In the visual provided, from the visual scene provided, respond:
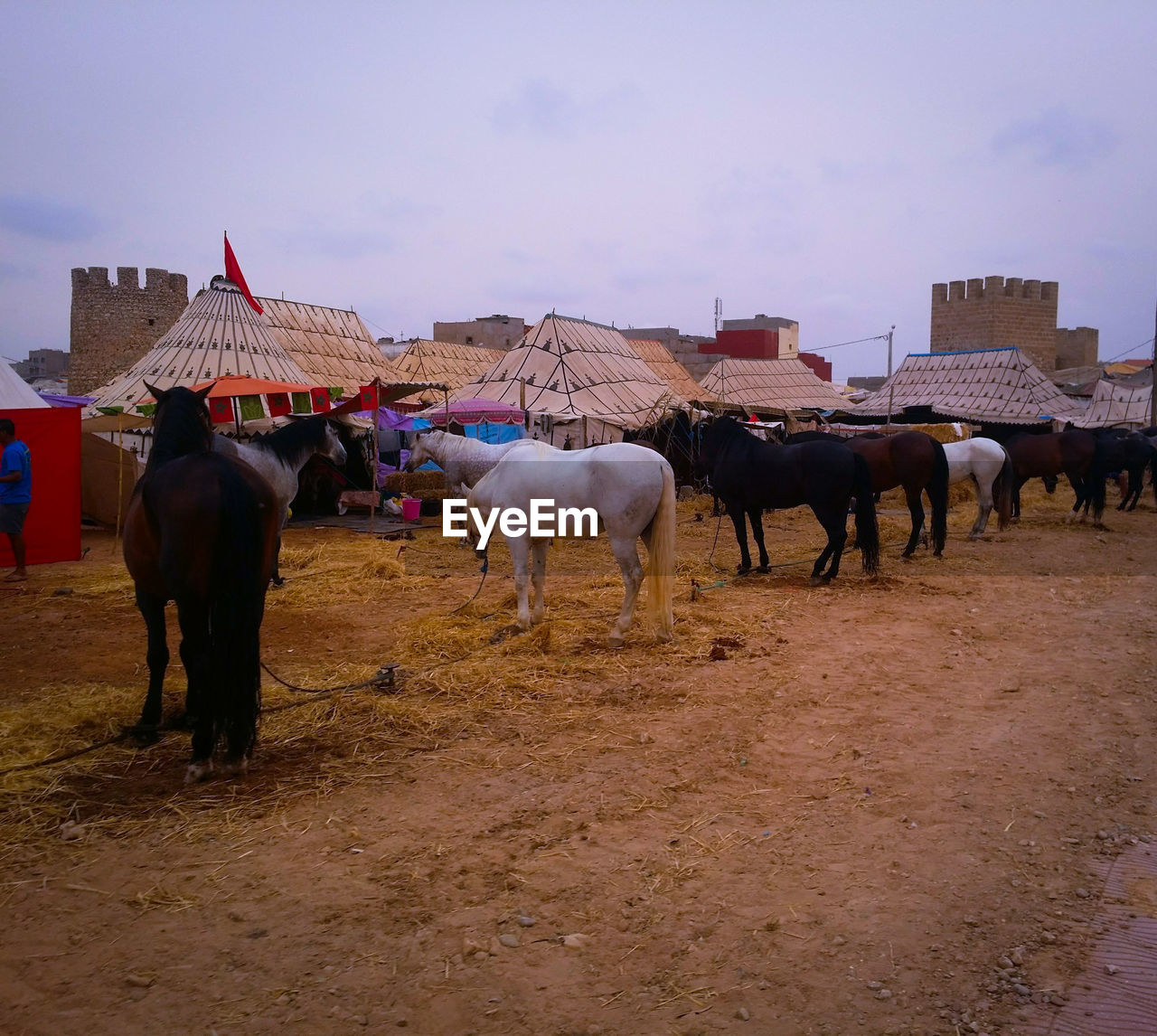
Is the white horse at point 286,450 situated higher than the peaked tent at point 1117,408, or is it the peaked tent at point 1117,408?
the peaked tent at point 1117,408

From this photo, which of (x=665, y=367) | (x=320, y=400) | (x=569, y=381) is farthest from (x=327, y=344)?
(x=665, y=367)

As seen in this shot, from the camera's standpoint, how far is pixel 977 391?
92.7ft

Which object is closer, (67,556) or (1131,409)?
(67,556)

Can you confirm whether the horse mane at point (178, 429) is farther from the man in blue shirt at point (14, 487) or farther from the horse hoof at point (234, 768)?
the man in blue shirt at point (14, 487)

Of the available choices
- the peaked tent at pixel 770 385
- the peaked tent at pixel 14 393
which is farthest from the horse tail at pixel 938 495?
the peaked tent at pixel 770 385

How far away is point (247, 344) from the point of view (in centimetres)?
1622

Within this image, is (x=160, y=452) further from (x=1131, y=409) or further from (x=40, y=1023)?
(x=1131, y=409)

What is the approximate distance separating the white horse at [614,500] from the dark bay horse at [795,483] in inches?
122

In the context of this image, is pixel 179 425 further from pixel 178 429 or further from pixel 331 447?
pixel 331 447

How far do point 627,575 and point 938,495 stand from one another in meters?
5.87

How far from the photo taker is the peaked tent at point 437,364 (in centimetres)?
2347

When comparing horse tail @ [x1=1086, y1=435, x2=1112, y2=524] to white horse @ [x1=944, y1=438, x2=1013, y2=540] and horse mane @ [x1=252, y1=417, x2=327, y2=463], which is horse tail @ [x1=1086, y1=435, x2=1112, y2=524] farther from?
horse mane @ [x1=252, y1=417, x2=327, y2=463]

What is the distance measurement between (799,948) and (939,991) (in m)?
0.40

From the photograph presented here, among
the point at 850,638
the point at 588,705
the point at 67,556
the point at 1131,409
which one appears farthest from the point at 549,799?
the point at 1131,409
